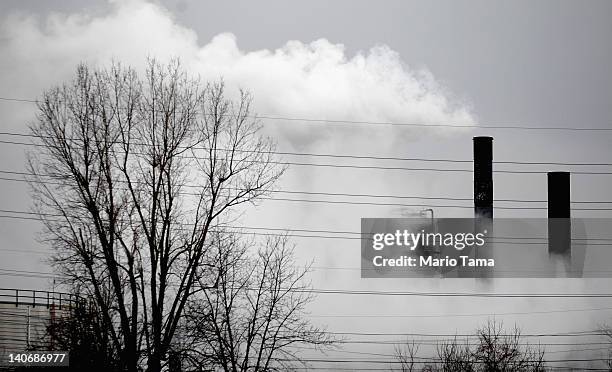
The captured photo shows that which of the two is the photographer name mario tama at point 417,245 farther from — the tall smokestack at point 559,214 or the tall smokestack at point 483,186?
the tall smokestack at point 559,214

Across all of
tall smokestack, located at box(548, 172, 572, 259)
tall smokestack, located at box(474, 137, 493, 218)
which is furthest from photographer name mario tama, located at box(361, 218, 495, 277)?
tall smokestack, located at box(548, 172, 572, 259)

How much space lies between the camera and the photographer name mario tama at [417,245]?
151 ft

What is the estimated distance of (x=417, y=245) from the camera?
1863 inches

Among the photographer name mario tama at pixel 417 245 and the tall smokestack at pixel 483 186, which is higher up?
the tall smokestack at pixel 483 186

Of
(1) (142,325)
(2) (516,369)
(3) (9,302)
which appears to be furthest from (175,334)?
(2) (516,369)

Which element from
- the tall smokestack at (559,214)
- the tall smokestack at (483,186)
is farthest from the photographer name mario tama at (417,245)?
the tall smokestack at (559,214)

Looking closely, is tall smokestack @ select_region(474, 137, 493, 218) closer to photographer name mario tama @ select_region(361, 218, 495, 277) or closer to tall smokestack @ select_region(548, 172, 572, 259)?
photographer name mario tama @ select_region(361, 218, 495, 277)

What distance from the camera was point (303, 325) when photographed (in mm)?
34594

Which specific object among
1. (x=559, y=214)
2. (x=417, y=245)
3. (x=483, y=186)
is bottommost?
(x=417, y=245)

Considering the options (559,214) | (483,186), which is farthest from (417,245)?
(559,214)

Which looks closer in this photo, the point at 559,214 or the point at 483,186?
the point at 483,186

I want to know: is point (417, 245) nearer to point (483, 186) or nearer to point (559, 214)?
point (483, 186)

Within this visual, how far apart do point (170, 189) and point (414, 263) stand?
20.8 m

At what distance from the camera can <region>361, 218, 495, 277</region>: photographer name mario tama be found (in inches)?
1812
